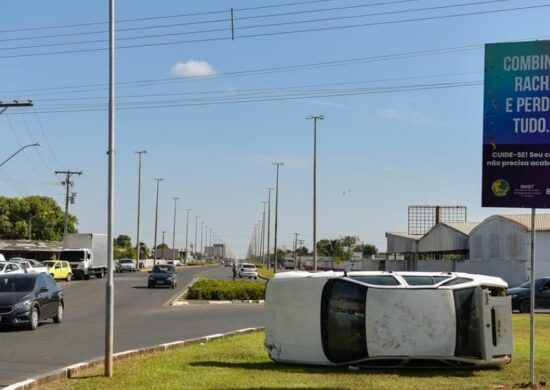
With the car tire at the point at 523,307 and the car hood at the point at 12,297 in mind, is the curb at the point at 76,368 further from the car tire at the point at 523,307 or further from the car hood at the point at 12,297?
the car tire at the point at 523,307

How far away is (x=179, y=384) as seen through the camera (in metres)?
9.52

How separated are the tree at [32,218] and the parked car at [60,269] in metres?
63.5

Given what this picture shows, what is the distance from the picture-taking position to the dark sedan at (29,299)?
709 inches

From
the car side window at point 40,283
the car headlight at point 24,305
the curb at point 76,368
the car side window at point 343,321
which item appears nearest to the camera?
the curb at point 76,368

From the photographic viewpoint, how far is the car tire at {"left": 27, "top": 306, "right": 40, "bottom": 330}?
18312 mm

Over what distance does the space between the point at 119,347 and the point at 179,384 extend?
622cm

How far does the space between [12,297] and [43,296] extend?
1.19 meters

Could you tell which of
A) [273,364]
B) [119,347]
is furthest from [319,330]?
[119,347]

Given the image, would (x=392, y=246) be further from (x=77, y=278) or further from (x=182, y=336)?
(x=182, y=336)

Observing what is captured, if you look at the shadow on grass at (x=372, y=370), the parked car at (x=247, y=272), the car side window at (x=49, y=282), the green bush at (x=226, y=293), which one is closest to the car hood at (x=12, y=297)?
the car side window at (x=49, y=282)

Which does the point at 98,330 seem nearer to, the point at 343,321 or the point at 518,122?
the point at 343,321

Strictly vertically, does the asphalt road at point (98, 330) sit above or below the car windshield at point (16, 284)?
below

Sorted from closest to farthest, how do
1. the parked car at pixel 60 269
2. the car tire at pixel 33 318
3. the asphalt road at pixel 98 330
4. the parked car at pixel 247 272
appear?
the asphalt road at pixel 98 330 → the car tire at pixel 33 318 → the parked car at pixel 60 269 → the parked car at pixel 247 272

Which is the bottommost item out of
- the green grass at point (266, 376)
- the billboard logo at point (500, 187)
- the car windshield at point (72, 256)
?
the car windshield at point (72, 256)
